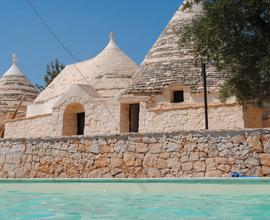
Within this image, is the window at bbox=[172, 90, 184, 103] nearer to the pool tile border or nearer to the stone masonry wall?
the stone masonry wall

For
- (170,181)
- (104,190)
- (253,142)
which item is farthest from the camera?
(253,142)

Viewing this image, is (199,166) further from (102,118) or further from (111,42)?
(111,42)

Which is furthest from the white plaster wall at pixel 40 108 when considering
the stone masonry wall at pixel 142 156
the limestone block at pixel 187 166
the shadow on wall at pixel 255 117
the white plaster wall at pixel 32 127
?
the limestone block at pixel 187 166

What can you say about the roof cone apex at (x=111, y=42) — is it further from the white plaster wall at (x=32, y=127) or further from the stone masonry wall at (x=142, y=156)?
the stone masonry wall at (x=142, y=156)

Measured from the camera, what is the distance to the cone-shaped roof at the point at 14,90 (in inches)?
1011

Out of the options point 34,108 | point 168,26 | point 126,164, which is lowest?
point 126,164

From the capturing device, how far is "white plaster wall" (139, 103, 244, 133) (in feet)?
49.4

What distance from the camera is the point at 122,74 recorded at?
73.0 ft

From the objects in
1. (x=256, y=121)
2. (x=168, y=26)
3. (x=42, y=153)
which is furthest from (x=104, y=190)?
(x=168, y=26)

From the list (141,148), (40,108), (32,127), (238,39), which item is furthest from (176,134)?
(40,108)

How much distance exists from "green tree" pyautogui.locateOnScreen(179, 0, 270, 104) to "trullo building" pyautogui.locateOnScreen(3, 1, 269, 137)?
Result: 3.12 metres

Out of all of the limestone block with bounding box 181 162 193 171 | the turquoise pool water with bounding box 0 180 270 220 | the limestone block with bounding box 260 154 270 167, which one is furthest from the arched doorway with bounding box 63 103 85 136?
the limestone block with bounding box 260 154 270 167

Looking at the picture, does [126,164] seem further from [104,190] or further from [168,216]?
[168,216]

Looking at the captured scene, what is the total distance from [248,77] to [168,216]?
750 cm
